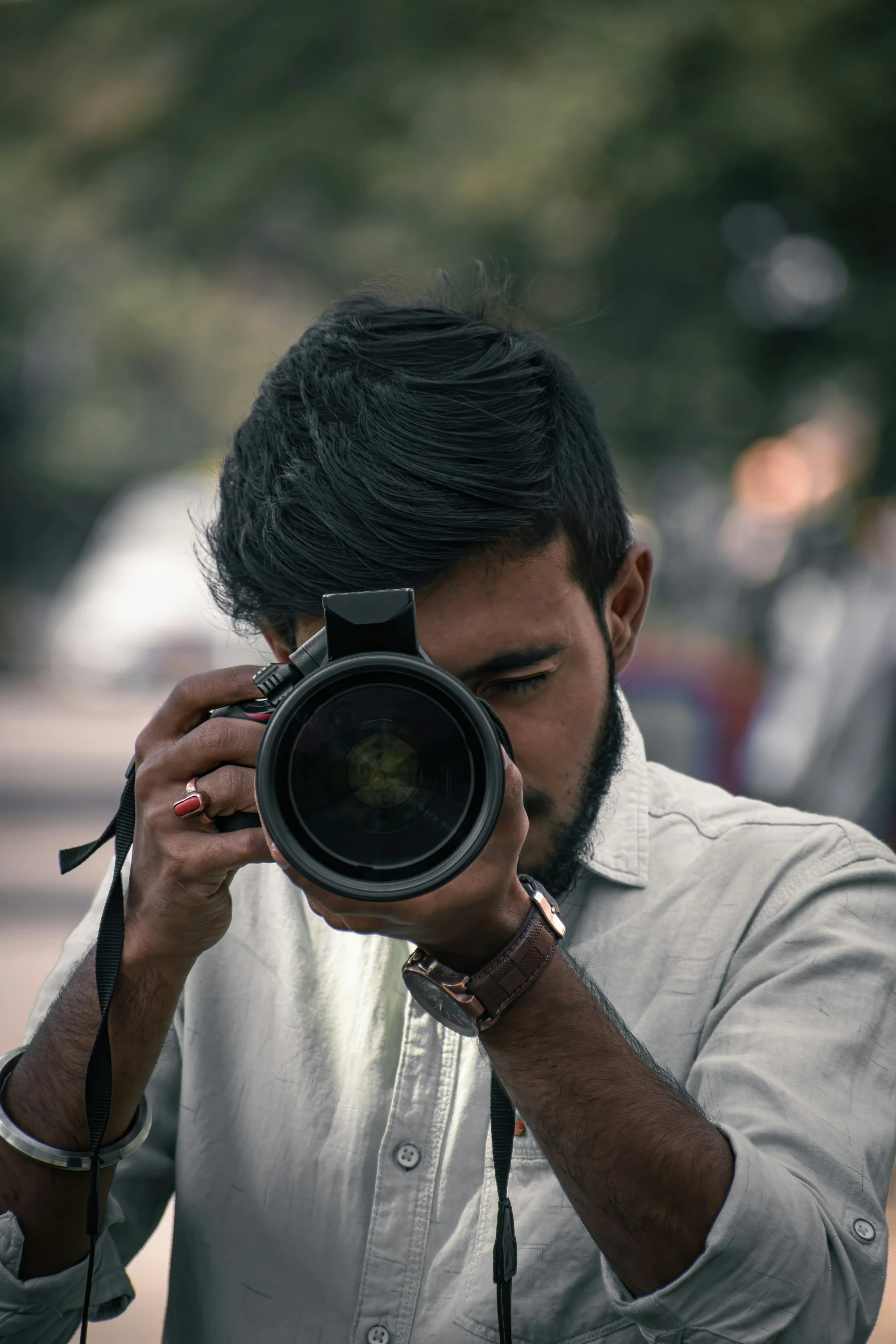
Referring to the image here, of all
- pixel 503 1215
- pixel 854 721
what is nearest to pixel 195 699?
pixel 503 1215

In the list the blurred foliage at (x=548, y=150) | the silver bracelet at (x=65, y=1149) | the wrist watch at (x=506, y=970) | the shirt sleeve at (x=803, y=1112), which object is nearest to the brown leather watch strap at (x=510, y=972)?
the wrist watch at (x=506, y=970)

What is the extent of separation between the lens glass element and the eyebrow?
27 cm

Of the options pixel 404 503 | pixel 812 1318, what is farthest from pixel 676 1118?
pixel 404 503

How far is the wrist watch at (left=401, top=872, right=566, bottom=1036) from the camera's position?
1386 millimetres

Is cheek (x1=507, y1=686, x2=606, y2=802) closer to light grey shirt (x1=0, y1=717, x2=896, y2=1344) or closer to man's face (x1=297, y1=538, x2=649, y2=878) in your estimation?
man's face (x1=297, y1=538, x2=649, y2=878)

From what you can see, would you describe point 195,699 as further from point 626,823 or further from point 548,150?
point 548,150

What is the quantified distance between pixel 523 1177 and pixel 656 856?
45cm

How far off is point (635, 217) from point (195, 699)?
263 inches

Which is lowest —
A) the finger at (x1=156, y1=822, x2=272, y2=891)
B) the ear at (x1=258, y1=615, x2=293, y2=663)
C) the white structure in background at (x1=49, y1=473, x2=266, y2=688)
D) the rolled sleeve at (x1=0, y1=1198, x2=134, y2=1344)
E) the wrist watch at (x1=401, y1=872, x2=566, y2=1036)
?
the white structure in background at (x1=49, y1=473, x2=266, y2=688)

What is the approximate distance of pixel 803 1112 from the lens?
1.49 metres

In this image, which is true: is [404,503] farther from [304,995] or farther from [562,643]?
[304,995]

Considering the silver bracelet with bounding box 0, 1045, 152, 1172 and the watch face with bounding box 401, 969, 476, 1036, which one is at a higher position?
the watch face with bounding box 401, 969, 476, 1036

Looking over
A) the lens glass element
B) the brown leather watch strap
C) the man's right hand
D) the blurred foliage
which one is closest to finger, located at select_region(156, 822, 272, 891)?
the man's right hand

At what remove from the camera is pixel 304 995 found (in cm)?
189
